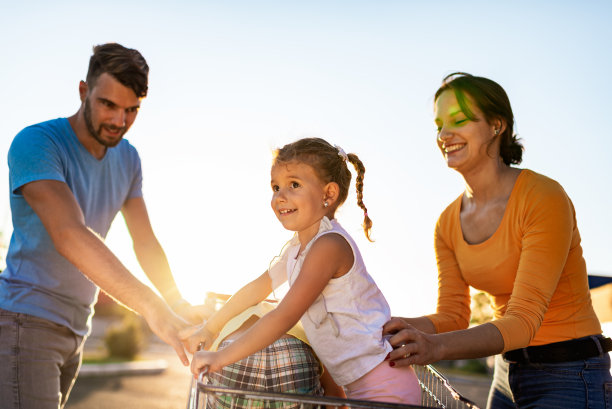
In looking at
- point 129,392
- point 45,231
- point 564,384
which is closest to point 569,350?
point 564,384

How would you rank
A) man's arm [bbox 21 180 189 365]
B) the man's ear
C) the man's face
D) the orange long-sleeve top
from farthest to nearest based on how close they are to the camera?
the man's ear < the man's face < man's arm [bbox 21 180 189 365] < the orange long-sleeve top

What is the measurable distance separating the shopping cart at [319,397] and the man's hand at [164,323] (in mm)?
393

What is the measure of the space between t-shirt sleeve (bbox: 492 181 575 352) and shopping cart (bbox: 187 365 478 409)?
0.33 m

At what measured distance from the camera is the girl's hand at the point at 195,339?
2.43 m

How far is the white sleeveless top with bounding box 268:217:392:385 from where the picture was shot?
2.26 metres

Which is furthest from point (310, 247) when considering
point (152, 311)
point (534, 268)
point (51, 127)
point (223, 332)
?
point (51, 127)

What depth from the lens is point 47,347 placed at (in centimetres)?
280

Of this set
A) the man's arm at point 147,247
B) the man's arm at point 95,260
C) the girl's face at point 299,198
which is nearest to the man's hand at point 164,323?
the man's arm at point 95,260

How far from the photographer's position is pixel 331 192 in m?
2.80

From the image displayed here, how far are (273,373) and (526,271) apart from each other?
1192 mm

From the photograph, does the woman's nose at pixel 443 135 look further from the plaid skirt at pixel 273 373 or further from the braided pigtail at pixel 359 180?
the plaid skirt at pixel 273 373

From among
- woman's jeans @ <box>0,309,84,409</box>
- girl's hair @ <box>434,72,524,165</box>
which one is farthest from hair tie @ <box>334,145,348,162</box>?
woman's jeans @ <box>0,309,84,409</box>

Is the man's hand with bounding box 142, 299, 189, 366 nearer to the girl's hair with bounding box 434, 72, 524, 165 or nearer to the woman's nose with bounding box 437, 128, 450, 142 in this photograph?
the woman's nose with bounding box 437, 128, 450, 142

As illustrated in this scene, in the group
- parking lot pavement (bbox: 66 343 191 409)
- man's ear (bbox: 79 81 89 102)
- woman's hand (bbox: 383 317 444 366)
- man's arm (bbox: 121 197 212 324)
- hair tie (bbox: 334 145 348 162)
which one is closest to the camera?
woman's hand (bbox: 383 317 444 366)
